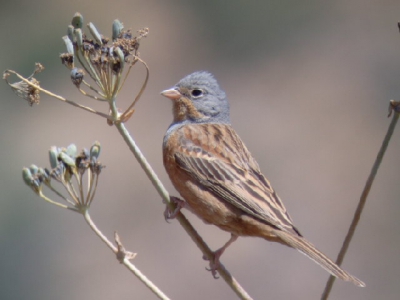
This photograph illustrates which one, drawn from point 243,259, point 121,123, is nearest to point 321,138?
point 243,259

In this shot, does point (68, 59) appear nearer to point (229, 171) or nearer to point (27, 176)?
point (27, 176)

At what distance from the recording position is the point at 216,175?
408 cm

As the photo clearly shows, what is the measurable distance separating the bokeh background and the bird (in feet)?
11.6

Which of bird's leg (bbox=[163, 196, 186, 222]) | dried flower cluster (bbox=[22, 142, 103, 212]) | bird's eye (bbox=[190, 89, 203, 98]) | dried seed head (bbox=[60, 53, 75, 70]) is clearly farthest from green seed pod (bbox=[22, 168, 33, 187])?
bird's eye (bbox=[190, 89, 203, 98])

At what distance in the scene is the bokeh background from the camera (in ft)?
28.0

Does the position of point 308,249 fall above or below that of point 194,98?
below

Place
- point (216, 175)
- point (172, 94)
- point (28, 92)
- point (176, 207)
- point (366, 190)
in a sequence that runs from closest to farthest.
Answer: point (366, 190), point (28, 92), point (176, 207), point (216, 175), point (172, 94)

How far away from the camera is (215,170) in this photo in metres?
4.11

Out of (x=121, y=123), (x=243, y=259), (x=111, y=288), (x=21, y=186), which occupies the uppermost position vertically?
(x=121, y=123)

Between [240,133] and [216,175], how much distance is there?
19.5ft

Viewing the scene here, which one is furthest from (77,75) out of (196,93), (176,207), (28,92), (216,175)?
(196,93)

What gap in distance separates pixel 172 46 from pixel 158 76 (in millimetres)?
681

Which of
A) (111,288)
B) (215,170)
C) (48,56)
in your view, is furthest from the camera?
(48,56)

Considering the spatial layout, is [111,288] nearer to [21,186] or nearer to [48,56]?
[21,186]
